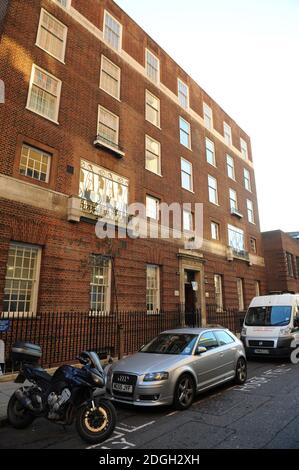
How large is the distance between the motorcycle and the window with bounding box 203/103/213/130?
72.4 ft

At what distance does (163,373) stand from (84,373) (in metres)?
1.66

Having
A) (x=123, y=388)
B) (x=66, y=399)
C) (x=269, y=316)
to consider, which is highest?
(x=269, y=316)

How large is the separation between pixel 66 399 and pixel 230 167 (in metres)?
24.1

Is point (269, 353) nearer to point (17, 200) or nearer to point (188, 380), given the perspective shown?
point (188, 380)

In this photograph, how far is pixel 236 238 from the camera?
939 inches

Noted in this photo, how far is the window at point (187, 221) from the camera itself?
18.6 meters

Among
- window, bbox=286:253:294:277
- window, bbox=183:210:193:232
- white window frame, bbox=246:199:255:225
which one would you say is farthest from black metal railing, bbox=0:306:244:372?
window, bbox=286:253:294:277

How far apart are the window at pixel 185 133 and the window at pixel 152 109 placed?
8.22ft

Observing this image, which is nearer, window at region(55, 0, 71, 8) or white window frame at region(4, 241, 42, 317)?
white window frame at region(4, 241, 42, 317)

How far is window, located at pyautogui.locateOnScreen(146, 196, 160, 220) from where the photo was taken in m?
16.1

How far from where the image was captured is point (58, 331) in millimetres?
10625

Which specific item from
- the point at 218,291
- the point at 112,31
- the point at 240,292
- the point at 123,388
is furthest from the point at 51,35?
the point at 240,292

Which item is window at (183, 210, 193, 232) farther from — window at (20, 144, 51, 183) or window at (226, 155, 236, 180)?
window at (20, 144, 51, 183)

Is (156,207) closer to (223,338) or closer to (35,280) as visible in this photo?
(35,280)
